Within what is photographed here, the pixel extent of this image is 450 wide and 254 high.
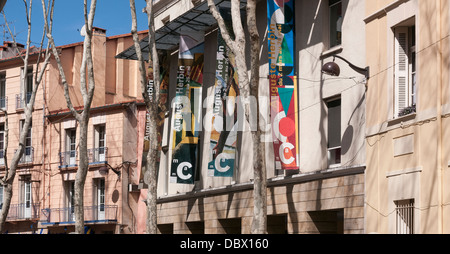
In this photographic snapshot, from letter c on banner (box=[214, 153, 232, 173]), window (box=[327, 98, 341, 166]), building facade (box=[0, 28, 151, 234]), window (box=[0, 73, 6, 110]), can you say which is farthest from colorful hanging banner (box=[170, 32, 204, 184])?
window (box=[0, 73, 6, 110])

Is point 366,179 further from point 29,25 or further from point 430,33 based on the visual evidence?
point 29,25

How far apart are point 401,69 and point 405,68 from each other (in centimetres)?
10

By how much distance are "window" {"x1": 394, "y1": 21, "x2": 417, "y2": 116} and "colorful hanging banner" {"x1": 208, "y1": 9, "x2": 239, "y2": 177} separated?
29.6 feet

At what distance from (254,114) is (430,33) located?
5.12 metres

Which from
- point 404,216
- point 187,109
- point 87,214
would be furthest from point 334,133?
point 87,214

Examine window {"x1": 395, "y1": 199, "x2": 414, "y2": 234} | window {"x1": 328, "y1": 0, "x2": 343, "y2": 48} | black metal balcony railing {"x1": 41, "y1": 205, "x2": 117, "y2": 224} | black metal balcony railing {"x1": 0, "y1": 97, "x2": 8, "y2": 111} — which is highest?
black metal balcony railing {"x1": 0, "y1": 97, "x2": 8, "y2": 111}

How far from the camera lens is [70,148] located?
50375 millimetres

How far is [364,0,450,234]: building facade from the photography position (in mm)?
17844

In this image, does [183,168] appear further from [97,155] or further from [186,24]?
[97,155]

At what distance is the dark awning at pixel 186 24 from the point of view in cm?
3033

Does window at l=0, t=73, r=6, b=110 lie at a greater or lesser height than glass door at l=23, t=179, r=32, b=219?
greater

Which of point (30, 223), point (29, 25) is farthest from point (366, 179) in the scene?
point (30, 223)

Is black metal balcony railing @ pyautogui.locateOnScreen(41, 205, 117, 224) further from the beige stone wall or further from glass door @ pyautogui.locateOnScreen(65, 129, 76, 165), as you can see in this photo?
the beige stone wall

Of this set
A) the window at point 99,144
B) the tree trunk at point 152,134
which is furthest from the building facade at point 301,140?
the window at point 99,144
